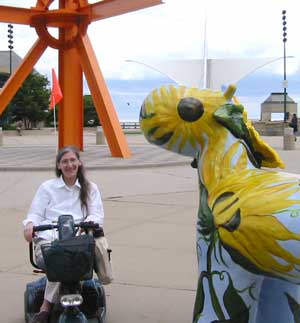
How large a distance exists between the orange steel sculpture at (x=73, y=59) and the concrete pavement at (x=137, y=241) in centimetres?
324

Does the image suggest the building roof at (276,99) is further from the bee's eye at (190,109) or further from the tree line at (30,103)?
the bee's eye at (190,109)

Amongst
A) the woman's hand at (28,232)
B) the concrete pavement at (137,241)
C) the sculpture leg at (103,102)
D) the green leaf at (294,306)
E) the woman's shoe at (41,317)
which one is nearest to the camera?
the green leaf at (294,306)

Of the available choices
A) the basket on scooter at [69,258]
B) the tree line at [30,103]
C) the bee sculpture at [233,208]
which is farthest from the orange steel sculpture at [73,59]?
the tree line at [30,103]

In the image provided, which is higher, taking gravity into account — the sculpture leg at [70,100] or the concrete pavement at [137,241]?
the sculpture leg at [70,100]

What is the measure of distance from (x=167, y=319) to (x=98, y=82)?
13175mm

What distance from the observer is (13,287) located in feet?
15.1

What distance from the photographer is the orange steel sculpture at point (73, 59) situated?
16.3 meters

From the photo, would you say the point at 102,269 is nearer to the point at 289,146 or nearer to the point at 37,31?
the point at 37,31

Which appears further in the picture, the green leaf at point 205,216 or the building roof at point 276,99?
the building roof at point 276,99

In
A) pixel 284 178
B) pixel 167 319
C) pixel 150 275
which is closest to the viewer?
pixel 284 178

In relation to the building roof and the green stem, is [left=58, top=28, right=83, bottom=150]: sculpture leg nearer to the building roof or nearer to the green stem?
the green stem

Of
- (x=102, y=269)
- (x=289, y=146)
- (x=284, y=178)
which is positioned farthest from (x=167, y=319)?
(x=289, y=146)

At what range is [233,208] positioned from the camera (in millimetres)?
2305

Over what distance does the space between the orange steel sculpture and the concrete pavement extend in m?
3.24
